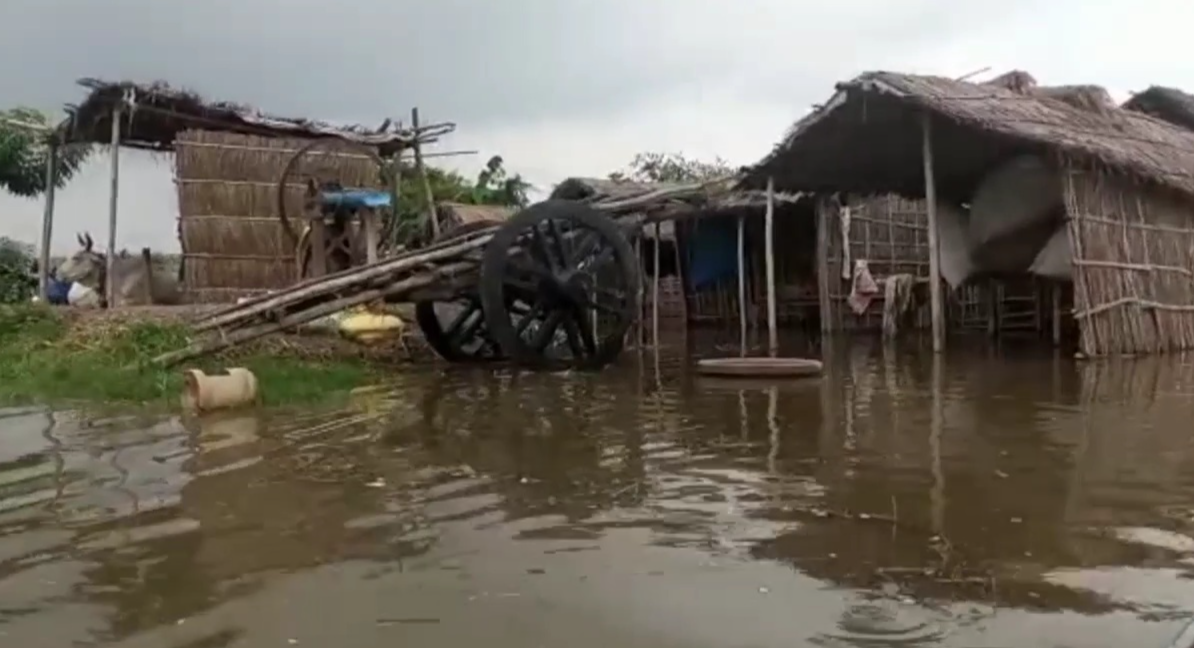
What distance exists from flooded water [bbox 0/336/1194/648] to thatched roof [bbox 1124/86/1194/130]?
14.9 metres

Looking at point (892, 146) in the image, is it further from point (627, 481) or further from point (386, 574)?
point (386, 574)

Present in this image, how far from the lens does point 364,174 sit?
15750 mm

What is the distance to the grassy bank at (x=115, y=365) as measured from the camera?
8719 millimetres

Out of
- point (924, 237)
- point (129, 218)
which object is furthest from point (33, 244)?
point (924, 237)

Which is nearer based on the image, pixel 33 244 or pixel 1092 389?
pixel 1092 389

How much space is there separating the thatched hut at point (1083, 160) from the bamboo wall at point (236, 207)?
5.96 meters

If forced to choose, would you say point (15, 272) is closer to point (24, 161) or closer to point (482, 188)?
point (24, 161)

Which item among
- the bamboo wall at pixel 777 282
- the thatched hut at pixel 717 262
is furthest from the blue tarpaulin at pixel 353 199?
the bamboo wall at pixel 777 282

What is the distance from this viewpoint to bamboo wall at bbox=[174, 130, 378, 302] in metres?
14.9

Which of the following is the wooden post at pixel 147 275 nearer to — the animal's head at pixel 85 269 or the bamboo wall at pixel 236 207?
the animal's head at pixel 85 269

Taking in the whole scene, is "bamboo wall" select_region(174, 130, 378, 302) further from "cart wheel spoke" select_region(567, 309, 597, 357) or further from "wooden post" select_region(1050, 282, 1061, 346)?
"wooden post" select_region(1050, 282, 1061, 346)

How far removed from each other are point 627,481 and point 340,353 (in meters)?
6.93

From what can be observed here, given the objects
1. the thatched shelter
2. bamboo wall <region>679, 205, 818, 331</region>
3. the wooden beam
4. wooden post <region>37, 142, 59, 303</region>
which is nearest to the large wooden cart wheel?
the wooden beam

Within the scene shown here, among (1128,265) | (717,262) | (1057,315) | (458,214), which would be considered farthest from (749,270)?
(1128,265)
